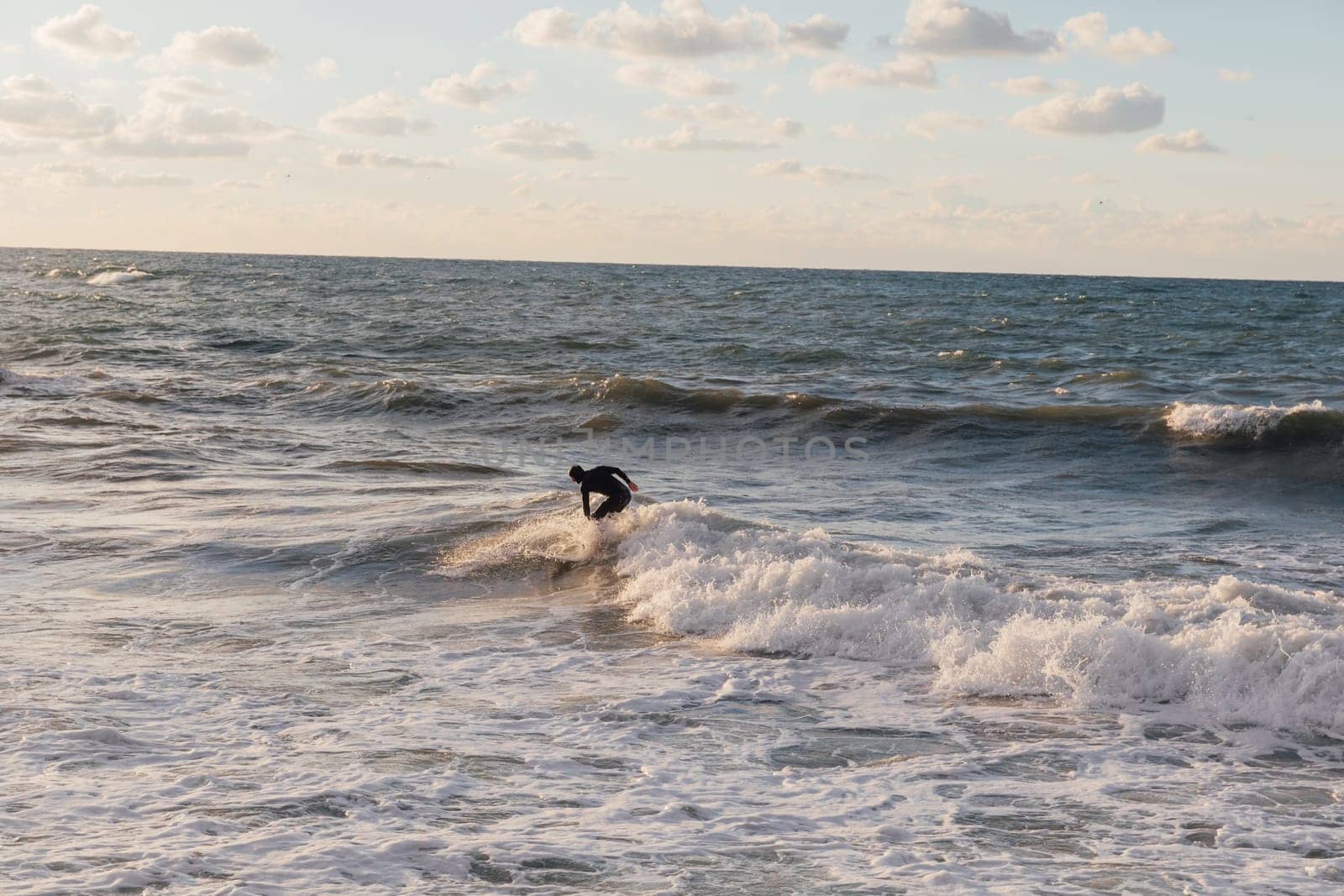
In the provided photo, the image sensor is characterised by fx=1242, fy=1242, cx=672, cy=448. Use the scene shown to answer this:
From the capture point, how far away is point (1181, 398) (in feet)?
90.8

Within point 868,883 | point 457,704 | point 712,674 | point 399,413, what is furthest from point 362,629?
point 399,413

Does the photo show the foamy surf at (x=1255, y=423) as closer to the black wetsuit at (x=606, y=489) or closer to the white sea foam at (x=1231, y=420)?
the white sea foam at (x=1231, y=420)

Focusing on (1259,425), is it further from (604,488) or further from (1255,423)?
(604,488)

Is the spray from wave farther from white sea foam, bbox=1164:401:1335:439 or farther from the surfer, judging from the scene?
the surfer

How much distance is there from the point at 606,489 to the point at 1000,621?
16.6ft

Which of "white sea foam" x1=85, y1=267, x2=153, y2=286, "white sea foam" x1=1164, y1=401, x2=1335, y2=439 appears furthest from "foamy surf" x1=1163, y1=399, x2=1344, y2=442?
"white sea foam" x1=85, y1=267, x2=153, y2=286

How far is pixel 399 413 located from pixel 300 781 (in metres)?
20.1

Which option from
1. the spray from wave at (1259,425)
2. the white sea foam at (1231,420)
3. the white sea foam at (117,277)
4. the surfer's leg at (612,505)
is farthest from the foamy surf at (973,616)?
the white sea foam at (117,277)

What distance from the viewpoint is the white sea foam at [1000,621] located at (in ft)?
28.8

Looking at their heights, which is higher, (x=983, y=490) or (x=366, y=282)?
(x=366, y=282)

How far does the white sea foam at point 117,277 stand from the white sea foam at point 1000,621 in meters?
78.1

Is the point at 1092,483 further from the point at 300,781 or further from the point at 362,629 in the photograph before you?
the point at 300,781

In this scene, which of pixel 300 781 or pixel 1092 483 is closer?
pixel 300 781

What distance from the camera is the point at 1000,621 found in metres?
10.4
